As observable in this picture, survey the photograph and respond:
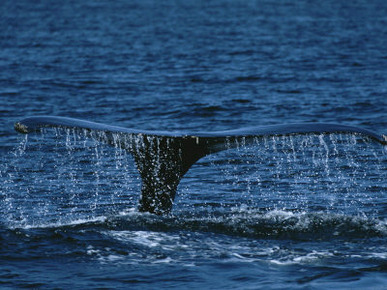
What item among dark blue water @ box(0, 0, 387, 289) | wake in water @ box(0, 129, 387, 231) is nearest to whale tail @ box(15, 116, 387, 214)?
dark blue water @ box(0, 0, 387, 289)

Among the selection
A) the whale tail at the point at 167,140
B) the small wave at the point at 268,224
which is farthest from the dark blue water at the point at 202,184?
the whale tail at the point at 167,140

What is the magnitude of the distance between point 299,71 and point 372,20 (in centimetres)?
3653

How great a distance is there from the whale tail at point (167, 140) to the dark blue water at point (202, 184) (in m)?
0.43

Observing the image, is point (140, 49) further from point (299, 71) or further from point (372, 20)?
point (372, 20)

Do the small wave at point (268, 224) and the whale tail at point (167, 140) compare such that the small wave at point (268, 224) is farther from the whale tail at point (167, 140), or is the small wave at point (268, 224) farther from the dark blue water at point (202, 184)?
the whale tail at point (167, 140)

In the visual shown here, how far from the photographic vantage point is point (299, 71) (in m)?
32.9

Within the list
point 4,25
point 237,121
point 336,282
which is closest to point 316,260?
point 336,282

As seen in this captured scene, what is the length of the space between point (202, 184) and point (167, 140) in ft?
16.1

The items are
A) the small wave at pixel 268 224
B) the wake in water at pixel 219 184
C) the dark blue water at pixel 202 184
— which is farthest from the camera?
the wake in water at pixel 219 184

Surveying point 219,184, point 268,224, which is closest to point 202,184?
point 219,184

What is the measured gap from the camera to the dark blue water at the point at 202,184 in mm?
10000

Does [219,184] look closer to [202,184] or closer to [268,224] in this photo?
[202,184]

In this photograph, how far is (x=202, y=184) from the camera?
49.8 ft

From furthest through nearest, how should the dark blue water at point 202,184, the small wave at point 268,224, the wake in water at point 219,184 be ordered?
the wake in water at point 219,184 < the small wave at point 268,224 < the dark blue water at point 202,184
